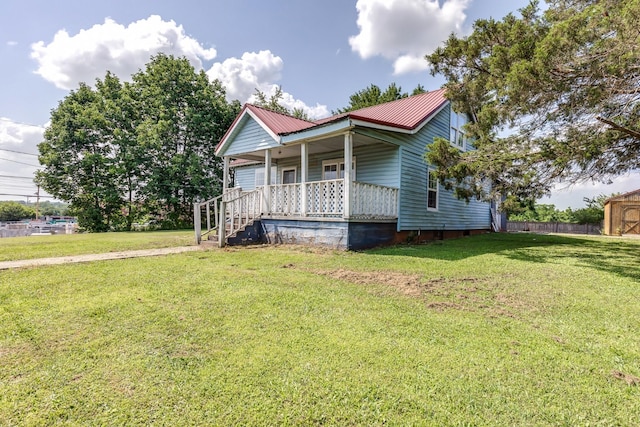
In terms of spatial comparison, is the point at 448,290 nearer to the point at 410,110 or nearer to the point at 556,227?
the point at 410,110

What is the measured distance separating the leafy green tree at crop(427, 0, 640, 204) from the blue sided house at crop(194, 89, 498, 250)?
75.4 inches

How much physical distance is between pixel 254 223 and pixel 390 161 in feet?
17.1

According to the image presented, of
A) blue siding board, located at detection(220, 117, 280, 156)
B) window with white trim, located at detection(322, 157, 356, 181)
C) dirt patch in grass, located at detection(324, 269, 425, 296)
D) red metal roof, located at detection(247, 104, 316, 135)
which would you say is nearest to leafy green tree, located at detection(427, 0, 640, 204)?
window with white trim, located at detection(322, 157, 356, 181)

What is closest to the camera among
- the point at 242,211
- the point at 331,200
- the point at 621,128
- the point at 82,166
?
the point at 621,128

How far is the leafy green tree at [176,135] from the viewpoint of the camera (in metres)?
21.4

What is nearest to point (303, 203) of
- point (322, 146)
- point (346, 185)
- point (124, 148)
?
point (346, 185)

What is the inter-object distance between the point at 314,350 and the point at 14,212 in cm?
10464

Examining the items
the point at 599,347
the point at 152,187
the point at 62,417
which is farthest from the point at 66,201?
the point at 599,347

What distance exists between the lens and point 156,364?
2494mm

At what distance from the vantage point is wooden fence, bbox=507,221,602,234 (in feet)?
67.7

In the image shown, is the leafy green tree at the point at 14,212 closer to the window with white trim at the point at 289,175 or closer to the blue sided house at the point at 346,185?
the window with white trim at the point at 289,175

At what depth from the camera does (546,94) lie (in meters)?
6.64

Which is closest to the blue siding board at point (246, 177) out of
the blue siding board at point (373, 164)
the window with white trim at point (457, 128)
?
the blue siding board at point (373, 164)

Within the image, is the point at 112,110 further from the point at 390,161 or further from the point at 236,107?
the point at 390,161
